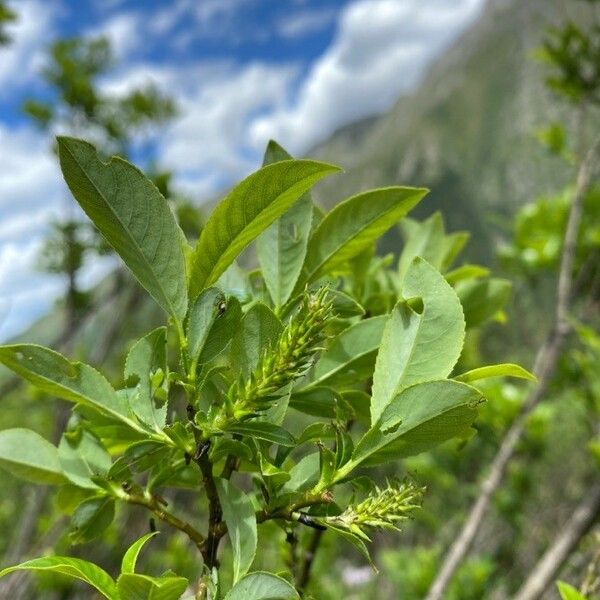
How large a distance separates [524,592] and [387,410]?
1.00 metres

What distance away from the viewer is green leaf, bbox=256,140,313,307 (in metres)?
0.61

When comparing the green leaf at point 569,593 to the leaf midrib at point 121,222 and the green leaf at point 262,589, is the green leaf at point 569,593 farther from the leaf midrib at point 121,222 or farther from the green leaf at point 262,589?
the leaf midrib at point 121,222

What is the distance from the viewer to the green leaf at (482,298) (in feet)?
2.70

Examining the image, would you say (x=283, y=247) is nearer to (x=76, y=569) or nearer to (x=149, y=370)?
(x=149, y=370)

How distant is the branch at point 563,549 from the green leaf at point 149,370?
1005 mm

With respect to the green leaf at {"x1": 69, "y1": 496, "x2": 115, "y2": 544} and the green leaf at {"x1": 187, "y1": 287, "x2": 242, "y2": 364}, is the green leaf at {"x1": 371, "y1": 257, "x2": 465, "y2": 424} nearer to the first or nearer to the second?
the green leaf at {"x1": 187, "y1": 287, "x2": 242, "y2": 364}

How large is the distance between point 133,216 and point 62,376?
0.14m

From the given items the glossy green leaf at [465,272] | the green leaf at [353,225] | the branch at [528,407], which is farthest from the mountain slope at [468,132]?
the green leaf at [353,225]

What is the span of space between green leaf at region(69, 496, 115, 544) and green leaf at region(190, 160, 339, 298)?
225mm

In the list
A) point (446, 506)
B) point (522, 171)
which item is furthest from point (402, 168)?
point (446, 506)

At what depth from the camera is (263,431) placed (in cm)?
51

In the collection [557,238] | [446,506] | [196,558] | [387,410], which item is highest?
[387,410]

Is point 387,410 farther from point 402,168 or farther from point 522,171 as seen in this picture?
point 402,168

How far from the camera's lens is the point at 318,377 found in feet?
2.07
